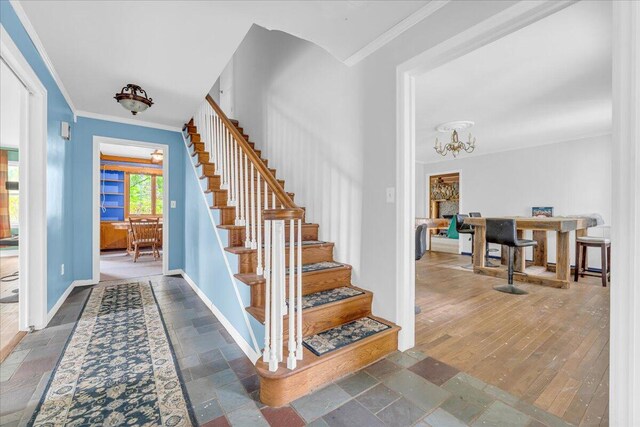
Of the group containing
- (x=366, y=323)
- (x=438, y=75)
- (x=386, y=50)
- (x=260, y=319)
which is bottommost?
(x=366, y=323)

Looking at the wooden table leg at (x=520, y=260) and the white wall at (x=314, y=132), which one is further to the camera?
the wooden table leg at (x=520, y=260)

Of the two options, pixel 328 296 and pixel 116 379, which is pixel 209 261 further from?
pixel 328 296

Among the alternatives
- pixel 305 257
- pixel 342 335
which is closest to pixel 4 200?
pixel 305 257

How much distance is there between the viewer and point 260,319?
1.78 metres

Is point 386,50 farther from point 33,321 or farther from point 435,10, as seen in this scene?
point 33,321

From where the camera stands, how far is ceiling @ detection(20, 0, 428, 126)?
1860mm

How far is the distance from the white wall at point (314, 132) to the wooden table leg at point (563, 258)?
3080mm

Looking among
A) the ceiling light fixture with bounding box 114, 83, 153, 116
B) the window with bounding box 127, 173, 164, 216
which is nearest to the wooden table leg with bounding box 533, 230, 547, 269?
the ceiling light fixture with bounding box 114, 83, 153, 116

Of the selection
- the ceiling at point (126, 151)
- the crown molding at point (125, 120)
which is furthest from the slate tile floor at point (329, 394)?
the ceiling at point (126, 151)

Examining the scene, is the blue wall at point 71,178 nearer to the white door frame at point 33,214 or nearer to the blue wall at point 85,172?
the blue wall at point 85,172

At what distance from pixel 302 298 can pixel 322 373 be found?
0.57m

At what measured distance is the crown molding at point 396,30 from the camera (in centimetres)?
176

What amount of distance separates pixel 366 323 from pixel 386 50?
2.11 m

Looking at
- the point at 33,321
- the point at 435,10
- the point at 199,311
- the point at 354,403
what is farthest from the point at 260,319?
the point at 435,10
